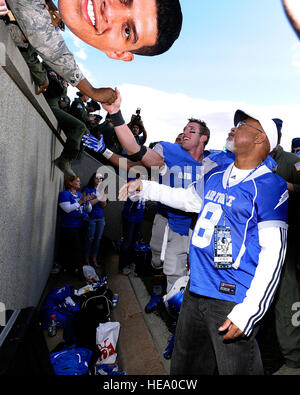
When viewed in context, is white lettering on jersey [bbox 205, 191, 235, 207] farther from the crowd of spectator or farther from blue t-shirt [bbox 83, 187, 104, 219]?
blue t-shirt [bbox 83, 187, 104, 219]

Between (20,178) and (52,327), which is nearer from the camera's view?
(20,178)

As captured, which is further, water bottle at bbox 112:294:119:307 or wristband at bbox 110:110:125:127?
water bottle at bbox 112:294:119:307

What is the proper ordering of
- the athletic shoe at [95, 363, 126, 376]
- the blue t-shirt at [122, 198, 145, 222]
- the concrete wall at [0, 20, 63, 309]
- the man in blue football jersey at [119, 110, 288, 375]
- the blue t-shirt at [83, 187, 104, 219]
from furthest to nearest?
the blue t-shirt at [83, 187, 104, 219]
the blue t-shirt at [122, 198, 145, 222]
the athletic shoe at [95, 363, 126, 376]
the concrete wall at [0, 20, 63, 309]
the man in blue football jersey at [119, 110, 288, 375]

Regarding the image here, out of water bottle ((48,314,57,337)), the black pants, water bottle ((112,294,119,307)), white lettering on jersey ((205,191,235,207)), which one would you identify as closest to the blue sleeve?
white lettering on jersey ((205,191,235,207))

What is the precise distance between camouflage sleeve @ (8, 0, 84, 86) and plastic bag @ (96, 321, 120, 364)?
8.52 ft

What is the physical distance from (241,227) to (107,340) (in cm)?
221

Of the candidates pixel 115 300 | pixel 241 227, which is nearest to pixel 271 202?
pixel 241 227

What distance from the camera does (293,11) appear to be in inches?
85.4

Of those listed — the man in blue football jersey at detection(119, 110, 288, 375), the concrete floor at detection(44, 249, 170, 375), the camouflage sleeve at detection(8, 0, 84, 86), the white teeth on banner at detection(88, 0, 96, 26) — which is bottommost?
the concrete floor at detection(44, 249, 170, 375)

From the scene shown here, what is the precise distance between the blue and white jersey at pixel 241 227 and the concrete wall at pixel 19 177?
1.45 m

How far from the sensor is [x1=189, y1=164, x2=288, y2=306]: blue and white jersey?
4.94 ft

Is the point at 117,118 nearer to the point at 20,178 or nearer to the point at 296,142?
the point at 20,178

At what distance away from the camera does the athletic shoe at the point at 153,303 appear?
379cm

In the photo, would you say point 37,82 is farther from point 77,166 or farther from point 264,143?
point 77,166
